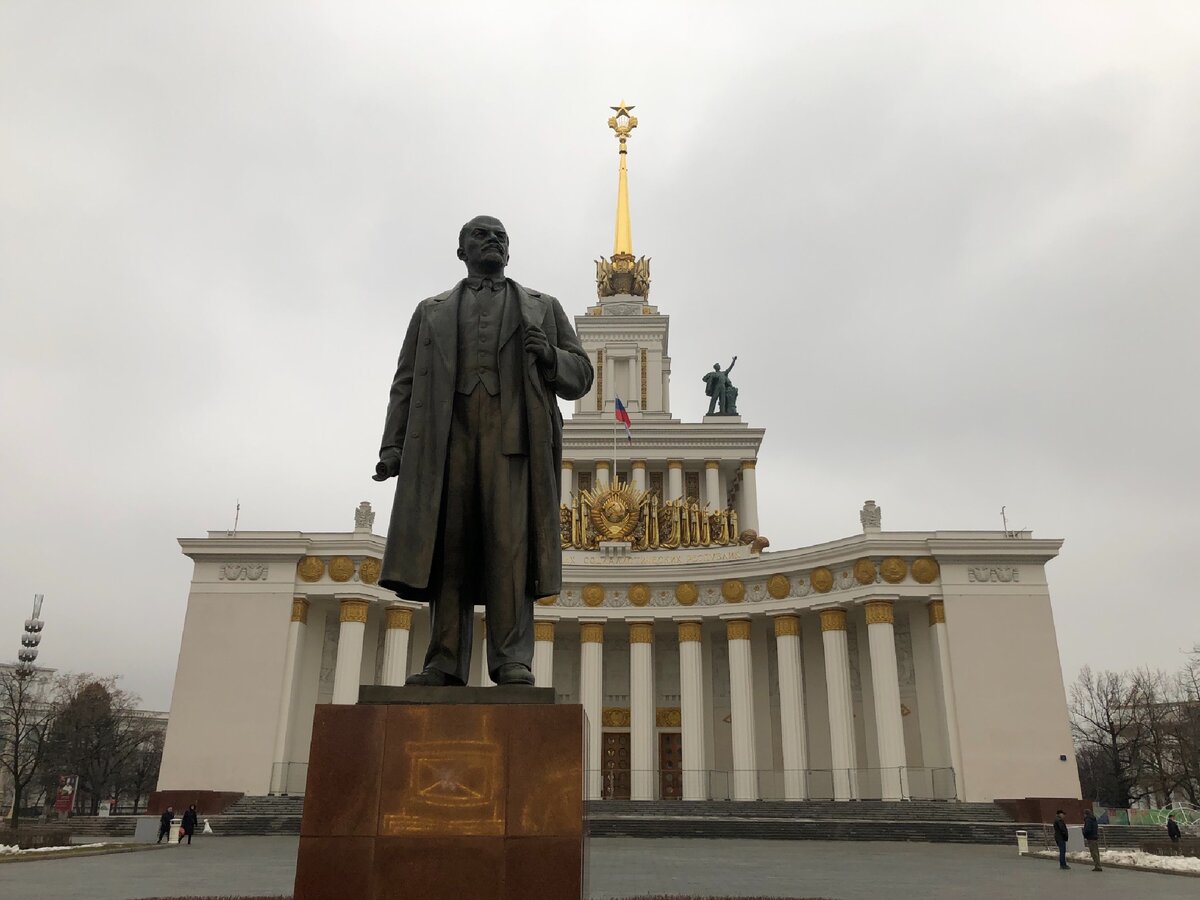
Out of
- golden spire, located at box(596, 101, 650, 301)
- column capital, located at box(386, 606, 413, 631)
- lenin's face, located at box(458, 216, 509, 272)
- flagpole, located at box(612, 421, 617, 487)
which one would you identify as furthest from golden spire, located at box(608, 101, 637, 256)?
lenin's face, located at box(458, 216, 509, 272)

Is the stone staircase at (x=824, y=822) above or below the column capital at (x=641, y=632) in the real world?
below

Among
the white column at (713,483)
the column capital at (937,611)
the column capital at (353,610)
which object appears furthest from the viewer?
the white column at (713,483)

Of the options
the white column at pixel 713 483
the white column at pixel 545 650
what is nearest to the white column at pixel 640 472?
the white column at pixel 713 483

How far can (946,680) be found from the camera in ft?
95.6

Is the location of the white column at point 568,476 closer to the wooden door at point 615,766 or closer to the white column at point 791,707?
the wooden door at point 615,766

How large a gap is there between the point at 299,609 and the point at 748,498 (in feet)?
78.9

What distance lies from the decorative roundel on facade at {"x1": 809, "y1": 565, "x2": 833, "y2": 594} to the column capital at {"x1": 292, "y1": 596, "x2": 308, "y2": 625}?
1878 centimetres

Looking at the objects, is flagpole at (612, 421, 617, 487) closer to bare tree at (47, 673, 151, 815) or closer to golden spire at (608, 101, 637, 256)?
golden spire at (608, 101, 637, 256)

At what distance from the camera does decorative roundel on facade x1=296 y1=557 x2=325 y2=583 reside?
3180 cm

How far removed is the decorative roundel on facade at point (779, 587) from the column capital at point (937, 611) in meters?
4.99

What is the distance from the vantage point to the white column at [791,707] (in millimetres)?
30234

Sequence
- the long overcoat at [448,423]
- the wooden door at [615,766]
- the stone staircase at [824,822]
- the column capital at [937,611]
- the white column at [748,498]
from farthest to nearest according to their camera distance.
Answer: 1. the white column at [748,498]
2. the wooden door at [615,766]
3. the column capital at [937,611]
4. the stone staircase at [824,822]
5. the long overcoat at [448,423]

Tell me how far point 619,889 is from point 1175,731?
4747 centimetres

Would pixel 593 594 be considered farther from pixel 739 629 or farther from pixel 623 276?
pixel 623 276
